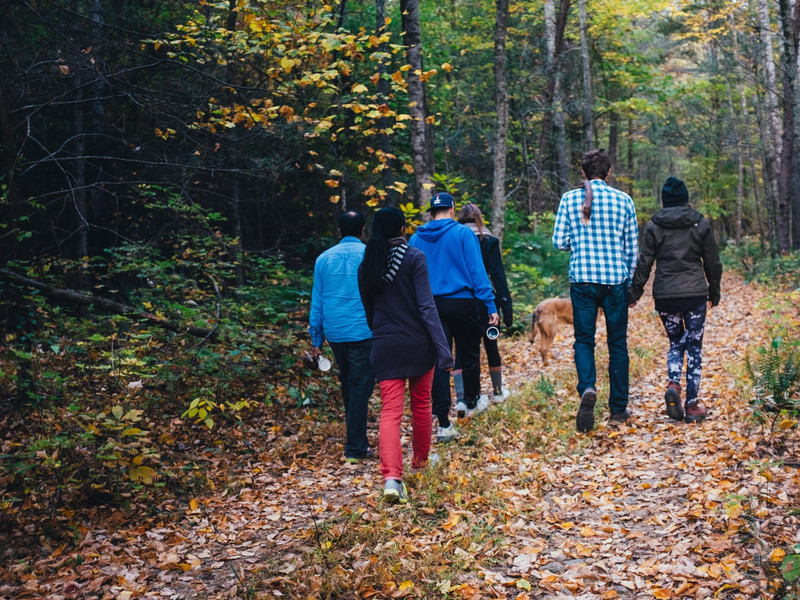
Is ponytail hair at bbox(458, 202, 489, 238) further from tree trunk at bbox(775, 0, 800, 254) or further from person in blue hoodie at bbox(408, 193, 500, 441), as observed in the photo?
tree trunk at bbox(775, 0, 800, 254)

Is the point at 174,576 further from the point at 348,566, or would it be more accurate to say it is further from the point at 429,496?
the point at 429,496

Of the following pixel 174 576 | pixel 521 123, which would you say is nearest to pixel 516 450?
pixel 174 576

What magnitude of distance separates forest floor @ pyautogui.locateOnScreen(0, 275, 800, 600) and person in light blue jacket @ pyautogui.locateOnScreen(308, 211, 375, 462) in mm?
813

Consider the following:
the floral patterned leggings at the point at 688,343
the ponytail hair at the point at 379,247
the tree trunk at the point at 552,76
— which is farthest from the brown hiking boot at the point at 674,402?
the tree trunk at the point at 552,76

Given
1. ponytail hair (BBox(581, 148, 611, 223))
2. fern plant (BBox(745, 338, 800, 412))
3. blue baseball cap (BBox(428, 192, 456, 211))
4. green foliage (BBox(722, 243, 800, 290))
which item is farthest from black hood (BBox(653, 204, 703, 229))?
green foliage (BBox(722, 243, 800, 290))

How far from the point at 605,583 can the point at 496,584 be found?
24.7 inches

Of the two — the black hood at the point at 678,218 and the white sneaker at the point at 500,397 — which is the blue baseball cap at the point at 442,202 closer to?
the black hood at the point at 678,218

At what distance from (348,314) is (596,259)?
241 cm

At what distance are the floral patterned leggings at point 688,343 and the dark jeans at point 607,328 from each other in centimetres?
46

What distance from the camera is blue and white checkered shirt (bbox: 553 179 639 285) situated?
598 centimetres

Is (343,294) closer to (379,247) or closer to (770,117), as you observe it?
(379,247)

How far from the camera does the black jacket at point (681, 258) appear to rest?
6.01m

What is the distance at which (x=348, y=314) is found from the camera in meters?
6.16

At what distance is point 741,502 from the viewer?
164 inches
